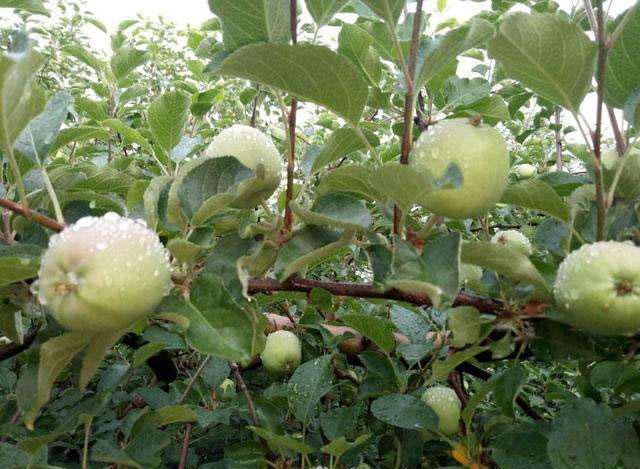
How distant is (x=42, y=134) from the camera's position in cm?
85

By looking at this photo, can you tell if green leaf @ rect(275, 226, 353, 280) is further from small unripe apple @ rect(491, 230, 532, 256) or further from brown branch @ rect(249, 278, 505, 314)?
small unripe apple @ rect(491, 230, 532, 256)

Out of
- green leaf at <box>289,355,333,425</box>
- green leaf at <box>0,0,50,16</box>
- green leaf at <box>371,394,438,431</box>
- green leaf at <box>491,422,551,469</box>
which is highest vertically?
green leaf at <box>0,0,50,16</box>

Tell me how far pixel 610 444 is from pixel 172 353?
1.08 m

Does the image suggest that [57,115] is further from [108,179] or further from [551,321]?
[551,321]

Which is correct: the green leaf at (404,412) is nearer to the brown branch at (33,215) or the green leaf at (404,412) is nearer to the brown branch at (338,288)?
the brown branch at (338,288)

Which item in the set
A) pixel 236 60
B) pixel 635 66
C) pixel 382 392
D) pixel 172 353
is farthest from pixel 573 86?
pixel 172 353

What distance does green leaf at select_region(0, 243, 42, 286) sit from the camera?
0.64 meters

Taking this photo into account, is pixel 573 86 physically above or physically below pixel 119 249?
above

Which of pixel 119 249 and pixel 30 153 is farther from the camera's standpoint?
pixel 30 153

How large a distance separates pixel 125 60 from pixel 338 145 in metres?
A: 1.24

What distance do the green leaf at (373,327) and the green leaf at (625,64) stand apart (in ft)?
1.80

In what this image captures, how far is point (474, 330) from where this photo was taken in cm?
85

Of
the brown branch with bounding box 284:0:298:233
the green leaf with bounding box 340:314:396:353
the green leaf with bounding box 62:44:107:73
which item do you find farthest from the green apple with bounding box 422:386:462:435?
the green leaf with bounding box 62:44:107:73

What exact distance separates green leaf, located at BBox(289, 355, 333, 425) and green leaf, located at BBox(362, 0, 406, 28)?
0.70m
